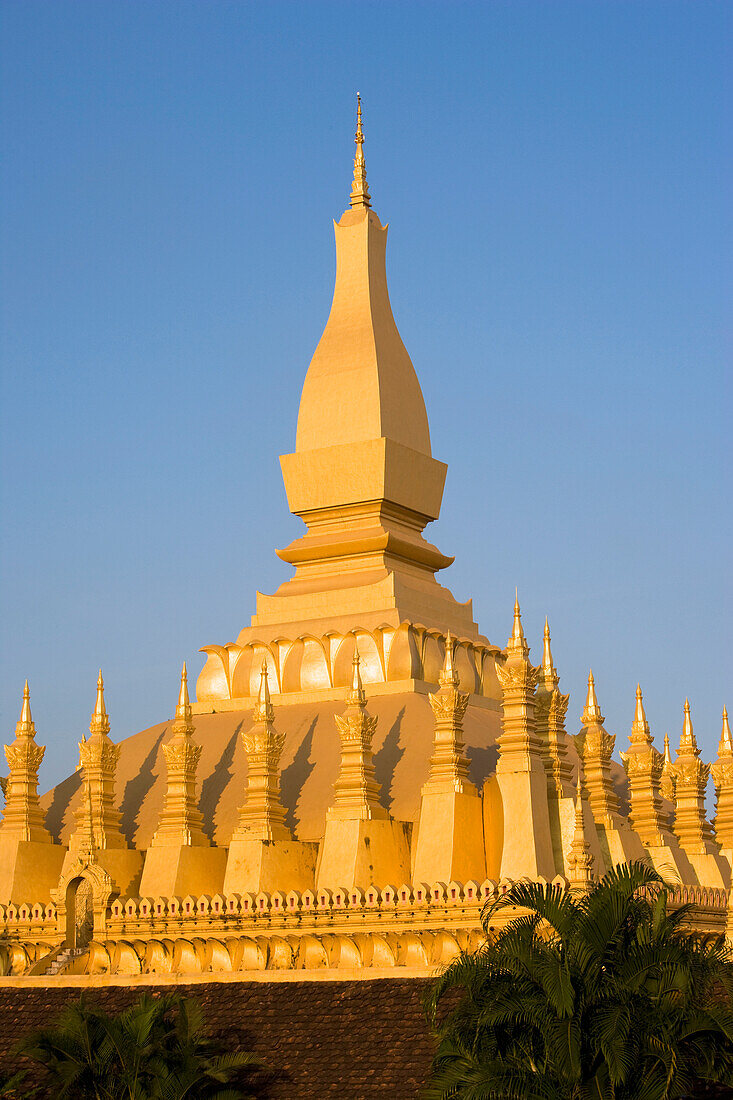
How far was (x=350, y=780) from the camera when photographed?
3122cm

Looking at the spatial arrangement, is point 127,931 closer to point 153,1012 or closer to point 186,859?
point 186,859

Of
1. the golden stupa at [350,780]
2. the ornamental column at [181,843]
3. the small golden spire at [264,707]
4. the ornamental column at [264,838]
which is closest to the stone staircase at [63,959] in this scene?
the golden stupa at [350,780]

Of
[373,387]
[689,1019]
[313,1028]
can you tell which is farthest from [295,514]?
[689,1019]

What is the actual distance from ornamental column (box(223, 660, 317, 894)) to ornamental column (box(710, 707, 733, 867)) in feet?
31.6

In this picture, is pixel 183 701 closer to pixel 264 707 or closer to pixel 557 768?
pixel 264 707

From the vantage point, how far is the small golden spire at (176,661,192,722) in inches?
1340

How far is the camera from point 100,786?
3419 cm

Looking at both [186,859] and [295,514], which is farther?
[295,514]

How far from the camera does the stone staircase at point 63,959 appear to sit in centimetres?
3153

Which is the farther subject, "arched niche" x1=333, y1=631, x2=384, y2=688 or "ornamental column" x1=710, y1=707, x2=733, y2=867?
"ornamental column" x1=710, y1=707, x2=733, y2=867

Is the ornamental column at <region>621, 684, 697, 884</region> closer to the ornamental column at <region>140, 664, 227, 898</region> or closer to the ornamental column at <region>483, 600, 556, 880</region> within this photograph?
the ornamental column at <region>483, 600, 556, 880</region>

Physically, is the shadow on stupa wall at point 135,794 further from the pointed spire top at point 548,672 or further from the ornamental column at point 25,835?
the pointed spire top at point 548,672

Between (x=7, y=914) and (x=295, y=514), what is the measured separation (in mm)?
10318

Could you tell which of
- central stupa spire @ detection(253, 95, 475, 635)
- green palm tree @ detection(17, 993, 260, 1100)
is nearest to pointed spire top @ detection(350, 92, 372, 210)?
central stupa spire @ detection(253, 95, 475, 635)
